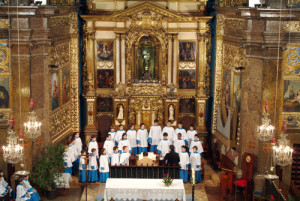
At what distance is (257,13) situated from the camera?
17.8 meters

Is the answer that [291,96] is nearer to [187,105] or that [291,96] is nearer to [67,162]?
[187,105]

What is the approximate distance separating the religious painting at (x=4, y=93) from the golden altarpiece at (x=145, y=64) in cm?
640

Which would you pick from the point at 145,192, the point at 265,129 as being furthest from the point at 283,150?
the point at 145,192

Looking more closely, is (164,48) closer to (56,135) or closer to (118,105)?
(118,105)

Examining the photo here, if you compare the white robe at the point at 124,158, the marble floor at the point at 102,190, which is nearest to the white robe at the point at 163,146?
the marble floor at the point at 102,190

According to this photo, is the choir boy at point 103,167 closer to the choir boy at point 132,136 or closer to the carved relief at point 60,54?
the choir boy at point 132,136

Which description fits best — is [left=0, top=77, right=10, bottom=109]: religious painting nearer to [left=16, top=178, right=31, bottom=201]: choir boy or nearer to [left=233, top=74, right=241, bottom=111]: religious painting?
[left=16, top=178, right=31, bottom=201]: choir boy

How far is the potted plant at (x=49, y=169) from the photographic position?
60.7 ft

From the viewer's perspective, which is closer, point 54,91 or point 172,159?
point 172,159

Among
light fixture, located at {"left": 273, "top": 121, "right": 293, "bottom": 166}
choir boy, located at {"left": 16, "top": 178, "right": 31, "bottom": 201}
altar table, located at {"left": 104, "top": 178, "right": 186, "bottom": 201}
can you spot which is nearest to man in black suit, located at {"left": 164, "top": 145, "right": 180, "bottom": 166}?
altar table, located at {"left": 104, "top": 178, "right": 186, "bottom": 201}

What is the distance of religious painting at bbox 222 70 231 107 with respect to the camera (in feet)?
71.4

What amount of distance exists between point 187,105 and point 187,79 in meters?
1.26

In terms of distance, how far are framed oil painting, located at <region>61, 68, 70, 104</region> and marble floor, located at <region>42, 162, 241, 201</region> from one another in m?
3.45

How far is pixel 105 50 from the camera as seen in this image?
2450cm
